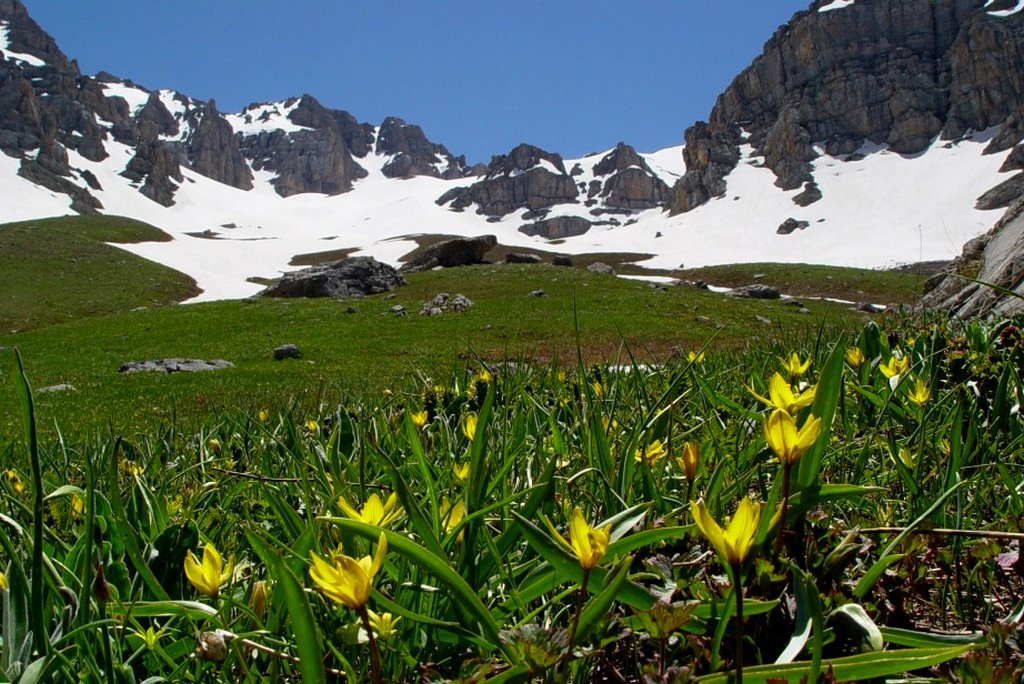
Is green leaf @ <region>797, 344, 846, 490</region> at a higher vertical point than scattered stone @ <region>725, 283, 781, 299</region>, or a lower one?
higher

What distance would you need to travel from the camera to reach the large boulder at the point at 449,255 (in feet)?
215

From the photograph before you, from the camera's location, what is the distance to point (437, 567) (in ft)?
3.02

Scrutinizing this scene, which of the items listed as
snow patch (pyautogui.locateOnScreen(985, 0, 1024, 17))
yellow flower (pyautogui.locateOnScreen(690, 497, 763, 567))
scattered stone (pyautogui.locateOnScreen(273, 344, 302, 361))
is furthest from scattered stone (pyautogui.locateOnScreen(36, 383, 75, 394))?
snow patch (pyautogui.locateOnScreen(985, 0, 1024, 17))

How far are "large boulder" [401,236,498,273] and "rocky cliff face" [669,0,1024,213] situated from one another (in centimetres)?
6877

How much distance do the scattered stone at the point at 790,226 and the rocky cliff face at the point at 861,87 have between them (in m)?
9.05

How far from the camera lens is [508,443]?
6.63ft

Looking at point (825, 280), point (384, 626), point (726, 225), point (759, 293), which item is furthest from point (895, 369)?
point (726, 225)

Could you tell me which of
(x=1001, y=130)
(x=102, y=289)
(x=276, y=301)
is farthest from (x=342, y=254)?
(x=1001, y=130)

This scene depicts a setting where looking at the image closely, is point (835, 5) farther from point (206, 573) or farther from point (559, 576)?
point (206, 573)

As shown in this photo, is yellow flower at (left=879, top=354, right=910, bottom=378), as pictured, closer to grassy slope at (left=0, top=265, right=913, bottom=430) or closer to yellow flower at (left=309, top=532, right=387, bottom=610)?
yellow flower at (left=309, top=532, right=387, bottom=610)

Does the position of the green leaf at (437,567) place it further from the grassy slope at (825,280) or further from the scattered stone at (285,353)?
the grassy slope at (825,280)

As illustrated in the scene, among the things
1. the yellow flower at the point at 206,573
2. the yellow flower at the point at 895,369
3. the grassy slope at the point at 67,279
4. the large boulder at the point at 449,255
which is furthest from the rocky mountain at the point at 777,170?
the yellow flower at the point at 206,573

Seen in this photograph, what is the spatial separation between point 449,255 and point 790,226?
6123cm

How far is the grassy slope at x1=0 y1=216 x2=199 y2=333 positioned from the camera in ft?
145
